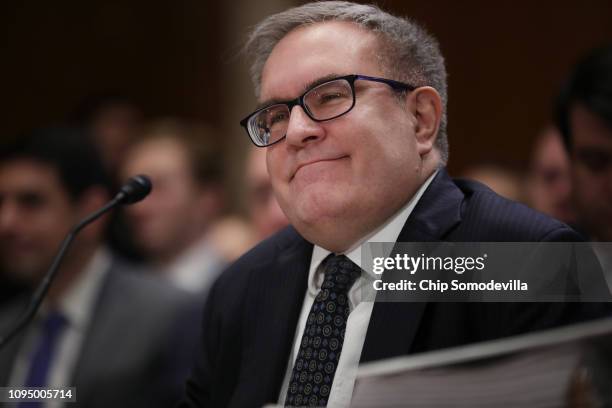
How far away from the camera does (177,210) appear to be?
163 inches

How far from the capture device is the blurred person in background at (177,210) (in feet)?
13.3

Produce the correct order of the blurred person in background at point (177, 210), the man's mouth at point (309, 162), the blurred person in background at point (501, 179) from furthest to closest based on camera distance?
Result: the blurred person in background at point (177, 210), the blurred person in background at point (501, 179), the man's mouth at point (309, 162)

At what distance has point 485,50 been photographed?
14.3ft

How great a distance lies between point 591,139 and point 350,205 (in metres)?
0.92

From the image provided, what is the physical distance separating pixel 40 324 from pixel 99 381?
1.18 feet

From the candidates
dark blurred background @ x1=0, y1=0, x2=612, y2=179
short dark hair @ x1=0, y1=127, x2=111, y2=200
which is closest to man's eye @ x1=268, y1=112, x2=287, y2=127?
short dark hair @ x1=0, y1=127, x2=111, y2=200

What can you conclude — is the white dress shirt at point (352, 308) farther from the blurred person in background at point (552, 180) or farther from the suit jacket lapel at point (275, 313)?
the blurred person in background at point (552, 180)

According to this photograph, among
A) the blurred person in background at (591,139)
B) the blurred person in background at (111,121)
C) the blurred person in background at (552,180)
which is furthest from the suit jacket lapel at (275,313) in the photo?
the blurred person in background at (111,121)

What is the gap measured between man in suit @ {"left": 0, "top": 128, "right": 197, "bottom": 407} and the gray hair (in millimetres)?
1172

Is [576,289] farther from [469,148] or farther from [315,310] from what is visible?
[469,148]

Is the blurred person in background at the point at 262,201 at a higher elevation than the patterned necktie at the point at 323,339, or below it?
higher

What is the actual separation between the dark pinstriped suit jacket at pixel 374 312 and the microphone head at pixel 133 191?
26 centimetres

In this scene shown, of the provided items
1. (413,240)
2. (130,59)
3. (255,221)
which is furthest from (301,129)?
(130,59)

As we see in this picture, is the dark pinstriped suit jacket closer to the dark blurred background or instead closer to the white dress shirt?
the white dress shirt
